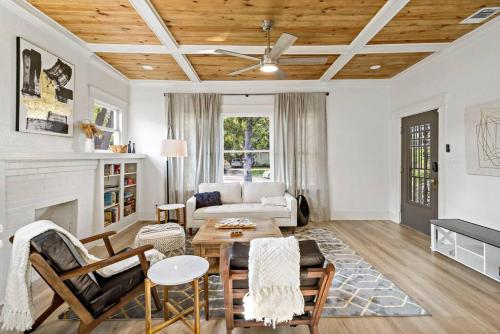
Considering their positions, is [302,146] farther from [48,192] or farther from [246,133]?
[48,192]

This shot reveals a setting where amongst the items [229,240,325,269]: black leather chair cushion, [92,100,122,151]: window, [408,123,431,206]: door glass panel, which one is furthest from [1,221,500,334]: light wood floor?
[92,100,122,151]: window

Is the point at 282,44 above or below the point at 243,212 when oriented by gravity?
above

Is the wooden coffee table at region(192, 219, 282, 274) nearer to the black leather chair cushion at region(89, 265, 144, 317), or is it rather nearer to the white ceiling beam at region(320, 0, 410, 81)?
the black leather chair cushion at region(89, 265, 144, 317)

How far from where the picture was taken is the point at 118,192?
15.1 ft

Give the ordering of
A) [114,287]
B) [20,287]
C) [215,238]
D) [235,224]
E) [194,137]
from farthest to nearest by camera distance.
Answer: [194,137]
[235,224]
[215,238]
[114,287]
[20,287]

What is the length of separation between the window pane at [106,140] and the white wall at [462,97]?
18.5ft

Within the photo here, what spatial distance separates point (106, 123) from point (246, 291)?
14.5 ft

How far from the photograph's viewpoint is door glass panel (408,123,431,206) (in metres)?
4.29

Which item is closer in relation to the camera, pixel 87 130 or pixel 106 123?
pixel 87 130

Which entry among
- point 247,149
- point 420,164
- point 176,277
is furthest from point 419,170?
point 176,277

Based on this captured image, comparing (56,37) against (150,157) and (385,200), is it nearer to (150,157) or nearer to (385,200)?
(150,157)

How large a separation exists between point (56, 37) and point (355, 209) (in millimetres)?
5765

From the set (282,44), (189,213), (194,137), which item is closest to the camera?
(282,44)

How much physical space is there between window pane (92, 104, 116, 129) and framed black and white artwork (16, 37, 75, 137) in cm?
84
